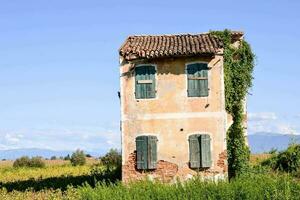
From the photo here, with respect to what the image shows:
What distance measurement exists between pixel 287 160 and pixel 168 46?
10263 millimetres

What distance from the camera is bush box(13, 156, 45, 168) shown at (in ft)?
174

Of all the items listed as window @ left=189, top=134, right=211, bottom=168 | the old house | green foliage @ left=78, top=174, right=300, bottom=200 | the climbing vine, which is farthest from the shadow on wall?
green foliage @ left=78, top=174, right=300, bottom=200

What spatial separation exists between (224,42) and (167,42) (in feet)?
8.92

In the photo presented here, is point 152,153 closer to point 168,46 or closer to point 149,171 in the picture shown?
point 149,171

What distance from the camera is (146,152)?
Result: 2714cm

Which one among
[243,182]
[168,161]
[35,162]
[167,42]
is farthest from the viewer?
[35,162]

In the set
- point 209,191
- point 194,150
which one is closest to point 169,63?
point 194,150

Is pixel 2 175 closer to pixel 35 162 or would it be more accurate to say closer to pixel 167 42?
pixel 35 162

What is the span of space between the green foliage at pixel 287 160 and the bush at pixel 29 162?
24802mm

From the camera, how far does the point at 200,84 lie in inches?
1073

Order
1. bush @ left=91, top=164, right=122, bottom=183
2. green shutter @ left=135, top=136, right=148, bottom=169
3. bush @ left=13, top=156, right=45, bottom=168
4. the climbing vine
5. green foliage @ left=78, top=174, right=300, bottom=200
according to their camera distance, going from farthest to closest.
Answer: bush @ left=13, top=156, right=45, bottom=168 → bush @ left=91, top=164, right=122, bottom=183 → the climbing vine → green shutter @ left=135, top=136, right=148, bottom=169 → green foliage @ left=78, top=174, right=300, bottom=200

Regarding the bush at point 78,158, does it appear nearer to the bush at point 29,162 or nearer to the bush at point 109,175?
the bush at point 29,162

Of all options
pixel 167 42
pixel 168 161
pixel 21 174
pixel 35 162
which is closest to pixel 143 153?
pixel 168 161

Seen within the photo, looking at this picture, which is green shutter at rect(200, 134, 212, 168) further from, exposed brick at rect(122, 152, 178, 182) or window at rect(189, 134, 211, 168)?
exposed brick at rect(122, 152, 178, 182)
